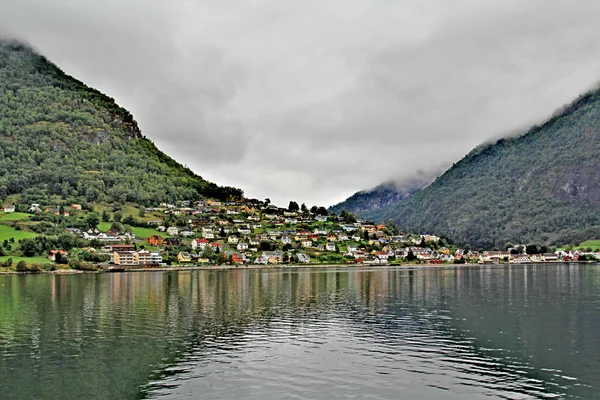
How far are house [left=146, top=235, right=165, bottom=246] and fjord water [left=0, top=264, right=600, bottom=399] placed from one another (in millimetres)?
107731

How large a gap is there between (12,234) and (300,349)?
4938 inches

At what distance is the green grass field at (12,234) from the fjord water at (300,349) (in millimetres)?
85606

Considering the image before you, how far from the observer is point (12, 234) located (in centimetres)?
13325

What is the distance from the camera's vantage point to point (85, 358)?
94.5ft

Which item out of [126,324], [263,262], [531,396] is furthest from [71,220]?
[531,396]

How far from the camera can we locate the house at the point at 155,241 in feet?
534

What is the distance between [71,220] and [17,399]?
154m

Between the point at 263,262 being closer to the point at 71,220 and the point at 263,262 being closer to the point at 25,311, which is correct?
the point at 71,220

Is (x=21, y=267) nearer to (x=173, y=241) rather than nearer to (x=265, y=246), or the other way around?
(x=173, y=241)

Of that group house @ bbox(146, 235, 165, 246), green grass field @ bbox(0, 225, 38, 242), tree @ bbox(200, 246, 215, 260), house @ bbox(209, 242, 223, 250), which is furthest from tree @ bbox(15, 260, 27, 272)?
house @ bbox(209, 242, 223, 250)

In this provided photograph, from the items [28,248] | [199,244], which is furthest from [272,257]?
[28,248]

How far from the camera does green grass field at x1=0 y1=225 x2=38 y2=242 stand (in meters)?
131

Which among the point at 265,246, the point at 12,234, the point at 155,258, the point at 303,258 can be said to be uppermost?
the point at 12,234

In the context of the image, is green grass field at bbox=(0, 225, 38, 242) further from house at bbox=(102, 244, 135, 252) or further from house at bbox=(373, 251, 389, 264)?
house at bbox=(373, 251, 389, 264)
